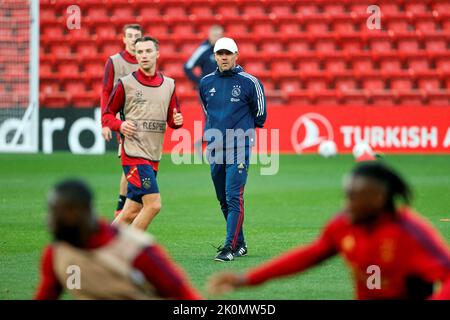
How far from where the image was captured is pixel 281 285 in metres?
8.40

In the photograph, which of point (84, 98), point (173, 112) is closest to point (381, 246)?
point (173, 112)

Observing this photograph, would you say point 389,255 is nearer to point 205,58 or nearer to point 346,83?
point 205,58

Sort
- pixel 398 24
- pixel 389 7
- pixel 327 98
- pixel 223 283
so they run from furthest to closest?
1. pixel 389 7
2. pixel 398 24
3. pixel 327 98
4. pixel 223 283

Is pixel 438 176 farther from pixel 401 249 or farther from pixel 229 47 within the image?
pixel 401 249

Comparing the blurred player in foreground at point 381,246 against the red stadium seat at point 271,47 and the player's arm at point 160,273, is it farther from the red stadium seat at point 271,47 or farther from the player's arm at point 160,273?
the red stadium seat at point 271,47

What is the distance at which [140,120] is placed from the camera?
973 centimetres

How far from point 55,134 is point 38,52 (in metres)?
3.39

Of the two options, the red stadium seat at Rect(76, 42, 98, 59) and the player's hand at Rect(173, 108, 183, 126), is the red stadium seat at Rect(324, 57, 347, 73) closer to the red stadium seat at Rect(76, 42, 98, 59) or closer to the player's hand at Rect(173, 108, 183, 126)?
the red stadium seat at Rect(76, 42, 98, 59)

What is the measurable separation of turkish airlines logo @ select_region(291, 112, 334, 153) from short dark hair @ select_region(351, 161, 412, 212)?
748 inches

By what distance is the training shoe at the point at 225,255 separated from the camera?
9.88 m

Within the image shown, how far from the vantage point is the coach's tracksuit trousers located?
10133mm

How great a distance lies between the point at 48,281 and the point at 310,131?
1928 cm

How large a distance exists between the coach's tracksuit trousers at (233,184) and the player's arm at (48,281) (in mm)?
5048
